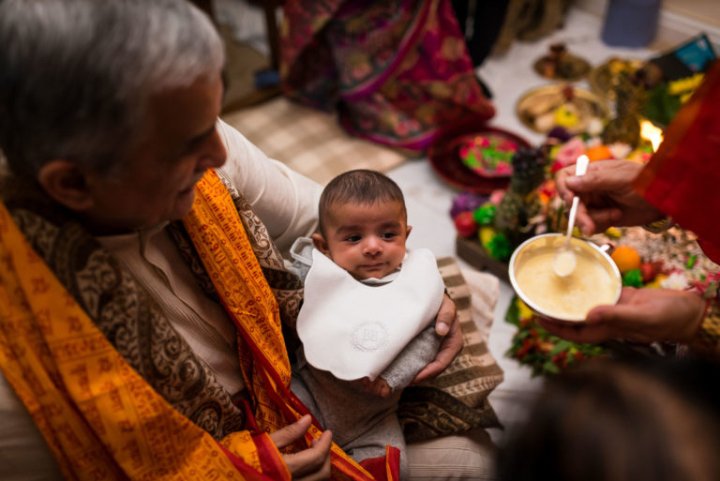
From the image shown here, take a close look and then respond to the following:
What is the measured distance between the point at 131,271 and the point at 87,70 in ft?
1.31

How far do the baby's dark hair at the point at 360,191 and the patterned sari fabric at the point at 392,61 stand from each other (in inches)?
55.3

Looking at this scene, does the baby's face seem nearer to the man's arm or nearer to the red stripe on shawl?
the man's arm

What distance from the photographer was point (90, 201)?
0.91m

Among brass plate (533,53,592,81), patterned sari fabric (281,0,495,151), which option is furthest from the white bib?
brass plate (533,53,592,81)

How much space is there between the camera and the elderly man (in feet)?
2.60

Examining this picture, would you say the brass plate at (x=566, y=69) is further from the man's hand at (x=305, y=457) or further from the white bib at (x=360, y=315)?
the man's hand at (x=305, y=457)

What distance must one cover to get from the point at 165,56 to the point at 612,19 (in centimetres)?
321

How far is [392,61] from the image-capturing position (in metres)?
2.65

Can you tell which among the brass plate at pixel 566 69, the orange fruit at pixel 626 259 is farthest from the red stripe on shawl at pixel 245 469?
the brass plate at pixel 566 69

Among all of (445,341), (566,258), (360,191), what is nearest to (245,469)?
(445,341)

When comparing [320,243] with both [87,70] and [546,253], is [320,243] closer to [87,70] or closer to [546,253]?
[546,253]

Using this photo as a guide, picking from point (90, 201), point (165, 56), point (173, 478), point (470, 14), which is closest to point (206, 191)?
point (90, 201)

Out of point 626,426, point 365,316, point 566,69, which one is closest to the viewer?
point 626,426

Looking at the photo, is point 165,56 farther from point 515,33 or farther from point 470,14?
point 515,33
